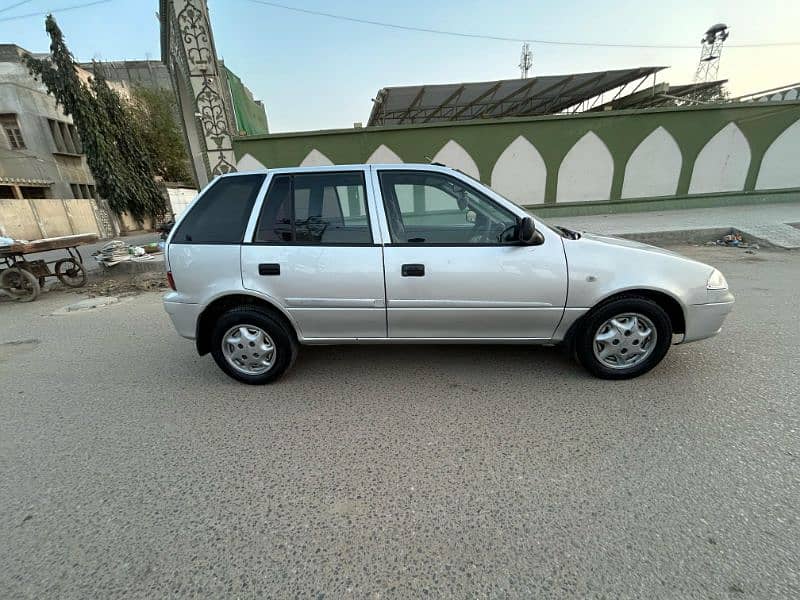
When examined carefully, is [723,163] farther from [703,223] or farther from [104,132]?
[104,132]

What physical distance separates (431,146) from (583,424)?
9377 mm

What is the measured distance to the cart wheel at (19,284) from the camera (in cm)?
632

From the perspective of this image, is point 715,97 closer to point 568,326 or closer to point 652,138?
point 652,138

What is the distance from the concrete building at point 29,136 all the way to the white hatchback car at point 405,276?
75.7 feet

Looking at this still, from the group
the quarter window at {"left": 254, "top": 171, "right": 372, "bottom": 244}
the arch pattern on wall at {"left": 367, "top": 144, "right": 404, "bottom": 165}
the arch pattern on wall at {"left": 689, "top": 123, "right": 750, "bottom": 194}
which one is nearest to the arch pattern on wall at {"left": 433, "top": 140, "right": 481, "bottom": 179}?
the arch pattern on wall at {"left": 367, "top": 144, "right": 404, "bottom": 165}

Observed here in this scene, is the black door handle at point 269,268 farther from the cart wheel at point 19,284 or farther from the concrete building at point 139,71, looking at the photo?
the concrete building at point 139,71

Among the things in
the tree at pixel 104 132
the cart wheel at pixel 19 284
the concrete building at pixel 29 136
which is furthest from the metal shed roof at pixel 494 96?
the concrete building at pixel 29 136

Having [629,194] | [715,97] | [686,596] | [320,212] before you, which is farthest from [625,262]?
[715,97]

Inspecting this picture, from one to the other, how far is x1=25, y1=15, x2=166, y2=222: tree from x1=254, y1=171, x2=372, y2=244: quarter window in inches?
837

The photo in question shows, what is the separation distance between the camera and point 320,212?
2.86m

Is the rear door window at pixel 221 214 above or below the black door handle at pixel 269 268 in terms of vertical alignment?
above

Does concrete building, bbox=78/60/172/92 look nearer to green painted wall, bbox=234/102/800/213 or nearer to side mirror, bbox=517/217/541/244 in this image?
green painted wall, bbox=234/102/800/213

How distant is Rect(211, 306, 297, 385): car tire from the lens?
9.52ft

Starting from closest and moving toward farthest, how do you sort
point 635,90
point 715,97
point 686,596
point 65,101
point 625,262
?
point 686,596 → point 625,262 → point 65,101 → point 635,90 → point 715,97
